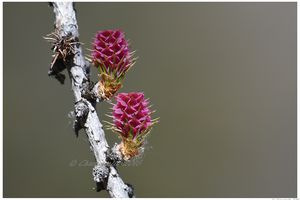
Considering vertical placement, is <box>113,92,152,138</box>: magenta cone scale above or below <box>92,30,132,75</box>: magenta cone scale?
below

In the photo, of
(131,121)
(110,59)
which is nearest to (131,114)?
(131,121)

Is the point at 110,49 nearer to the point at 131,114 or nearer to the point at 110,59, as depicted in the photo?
the point at 110,59

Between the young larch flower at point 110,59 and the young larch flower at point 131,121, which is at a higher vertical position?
the young larch flower at point 110,59

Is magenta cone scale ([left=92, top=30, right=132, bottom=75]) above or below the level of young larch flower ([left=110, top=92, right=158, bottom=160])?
above

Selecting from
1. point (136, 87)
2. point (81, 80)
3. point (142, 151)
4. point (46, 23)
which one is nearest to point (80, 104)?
point (81, 80)

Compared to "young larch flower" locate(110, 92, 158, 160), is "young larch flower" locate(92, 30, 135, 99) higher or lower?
higher

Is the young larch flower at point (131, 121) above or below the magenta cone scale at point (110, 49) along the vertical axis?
below

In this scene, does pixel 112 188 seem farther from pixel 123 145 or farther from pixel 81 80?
pixel 81 80

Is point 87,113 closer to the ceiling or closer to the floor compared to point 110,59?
closer to the floor

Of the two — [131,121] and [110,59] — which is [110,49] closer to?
[110,59]

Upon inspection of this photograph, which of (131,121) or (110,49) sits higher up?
(110,49)
